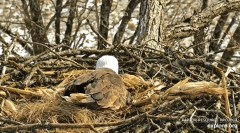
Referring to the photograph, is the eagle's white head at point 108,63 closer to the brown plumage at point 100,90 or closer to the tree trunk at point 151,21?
the brown plumage at point 100,90

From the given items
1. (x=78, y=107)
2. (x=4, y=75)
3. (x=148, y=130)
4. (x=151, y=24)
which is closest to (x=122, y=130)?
(x=148, y=130)

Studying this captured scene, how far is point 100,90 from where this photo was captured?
2.79 meters

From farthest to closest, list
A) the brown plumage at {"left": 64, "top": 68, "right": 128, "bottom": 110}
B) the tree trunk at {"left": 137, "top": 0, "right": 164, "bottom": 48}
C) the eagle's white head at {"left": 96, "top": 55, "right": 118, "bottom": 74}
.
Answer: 1. the tree trunk at {"left": 137, "top": 0, "right": 164, "bottom": 48}
2. the eagle's white head at {"left": 96, "top": 55, "right": 118, "bottom": 74}
3. the brown plumage at {"left": 64, "top": 68, "right": 128, "bottom": 110}

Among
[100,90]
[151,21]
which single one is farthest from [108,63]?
[151,21]

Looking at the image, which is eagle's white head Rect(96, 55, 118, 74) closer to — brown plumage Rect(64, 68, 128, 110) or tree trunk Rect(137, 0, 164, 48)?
brown plumage Rect(64, 68, 128, 110)

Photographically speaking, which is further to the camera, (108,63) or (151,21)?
(151,21)

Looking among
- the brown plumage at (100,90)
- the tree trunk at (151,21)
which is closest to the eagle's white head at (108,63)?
the brown plumage at (100,90)

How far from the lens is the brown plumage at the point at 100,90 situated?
108 inches

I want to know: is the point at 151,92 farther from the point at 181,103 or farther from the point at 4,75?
the point at 4,75

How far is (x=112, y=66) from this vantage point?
10.5 feet

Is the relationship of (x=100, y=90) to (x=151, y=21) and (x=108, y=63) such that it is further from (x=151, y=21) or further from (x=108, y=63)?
(x=151, y=21)

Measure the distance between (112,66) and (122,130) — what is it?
730 millimetres

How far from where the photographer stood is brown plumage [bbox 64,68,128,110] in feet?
9.01

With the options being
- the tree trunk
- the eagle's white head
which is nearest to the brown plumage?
the eagle's white head
